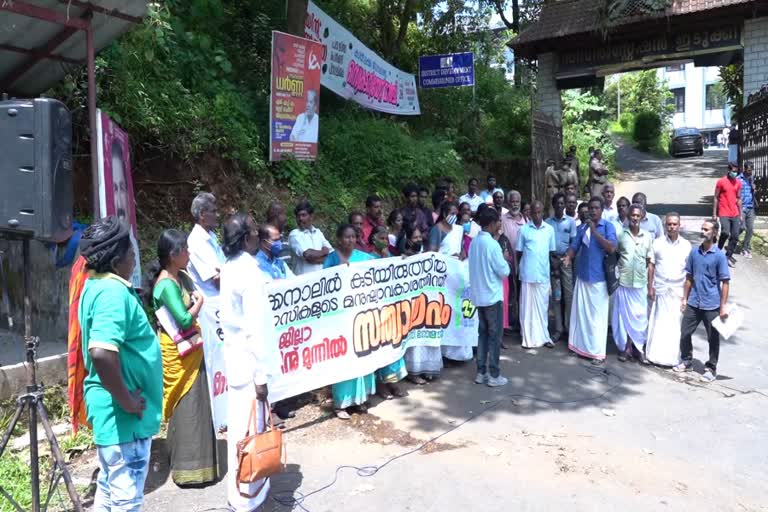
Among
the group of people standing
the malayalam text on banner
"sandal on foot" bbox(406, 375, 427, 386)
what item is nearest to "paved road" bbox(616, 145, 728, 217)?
the group of people standing

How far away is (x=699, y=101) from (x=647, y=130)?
2112 cm

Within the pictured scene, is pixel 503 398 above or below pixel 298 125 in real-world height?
below

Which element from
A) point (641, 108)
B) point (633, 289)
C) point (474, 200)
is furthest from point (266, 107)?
point (641, 108)

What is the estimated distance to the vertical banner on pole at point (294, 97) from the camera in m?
8.41

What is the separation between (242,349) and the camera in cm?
385

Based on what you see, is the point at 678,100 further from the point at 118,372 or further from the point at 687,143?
the point at 118,372

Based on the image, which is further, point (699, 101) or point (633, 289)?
point (699, 101)

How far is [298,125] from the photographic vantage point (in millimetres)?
8969

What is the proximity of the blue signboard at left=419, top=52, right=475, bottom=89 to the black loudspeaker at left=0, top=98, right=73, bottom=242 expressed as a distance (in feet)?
33.5

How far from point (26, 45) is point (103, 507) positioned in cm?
465

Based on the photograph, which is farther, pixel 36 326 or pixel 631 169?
pixel 631 169

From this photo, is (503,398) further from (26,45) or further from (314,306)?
(26,45)

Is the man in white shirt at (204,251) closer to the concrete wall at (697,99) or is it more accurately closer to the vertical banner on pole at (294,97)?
the vertical banner on pole at (294,97)

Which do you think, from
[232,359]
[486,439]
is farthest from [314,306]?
[486,439]
